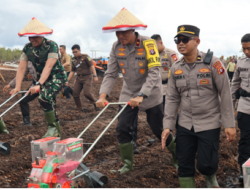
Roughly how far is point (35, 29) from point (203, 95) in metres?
3.19

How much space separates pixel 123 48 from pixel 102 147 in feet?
7.84

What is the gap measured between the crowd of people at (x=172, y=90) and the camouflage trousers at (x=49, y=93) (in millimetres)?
17

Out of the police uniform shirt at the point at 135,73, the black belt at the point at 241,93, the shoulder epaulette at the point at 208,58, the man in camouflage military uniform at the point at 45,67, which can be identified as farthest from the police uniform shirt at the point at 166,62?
the shoulder epaulette at the point at 208,58

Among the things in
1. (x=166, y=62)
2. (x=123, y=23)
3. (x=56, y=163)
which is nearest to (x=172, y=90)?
(x=123, y=23)

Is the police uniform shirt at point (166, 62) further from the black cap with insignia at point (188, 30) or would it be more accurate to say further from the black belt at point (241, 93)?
the black cap with insignia at point (188, 30)

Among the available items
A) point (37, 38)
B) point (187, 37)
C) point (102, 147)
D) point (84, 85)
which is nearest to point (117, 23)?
point (187, 37)

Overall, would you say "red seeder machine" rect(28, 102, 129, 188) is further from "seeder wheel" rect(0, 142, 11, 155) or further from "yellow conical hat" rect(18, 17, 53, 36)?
"yellow conical hat" rect(18, 17, 53, 36)

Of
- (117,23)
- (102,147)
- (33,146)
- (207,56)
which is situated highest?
(117,23)

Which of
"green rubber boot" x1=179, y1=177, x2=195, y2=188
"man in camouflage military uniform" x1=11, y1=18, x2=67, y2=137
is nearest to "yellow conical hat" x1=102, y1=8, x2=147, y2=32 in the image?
"man in camouflage military uniform" x1=11, y1=18, x2=67, y2=137

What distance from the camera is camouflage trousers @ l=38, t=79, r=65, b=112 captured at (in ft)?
17.0

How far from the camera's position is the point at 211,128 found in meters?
2.96

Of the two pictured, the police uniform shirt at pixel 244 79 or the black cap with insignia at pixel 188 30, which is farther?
the police uniform shirt at pixel 244 79

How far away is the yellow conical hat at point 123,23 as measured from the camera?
12.1 ft

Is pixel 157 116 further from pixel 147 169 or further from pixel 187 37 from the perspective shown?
pixel 187 37
